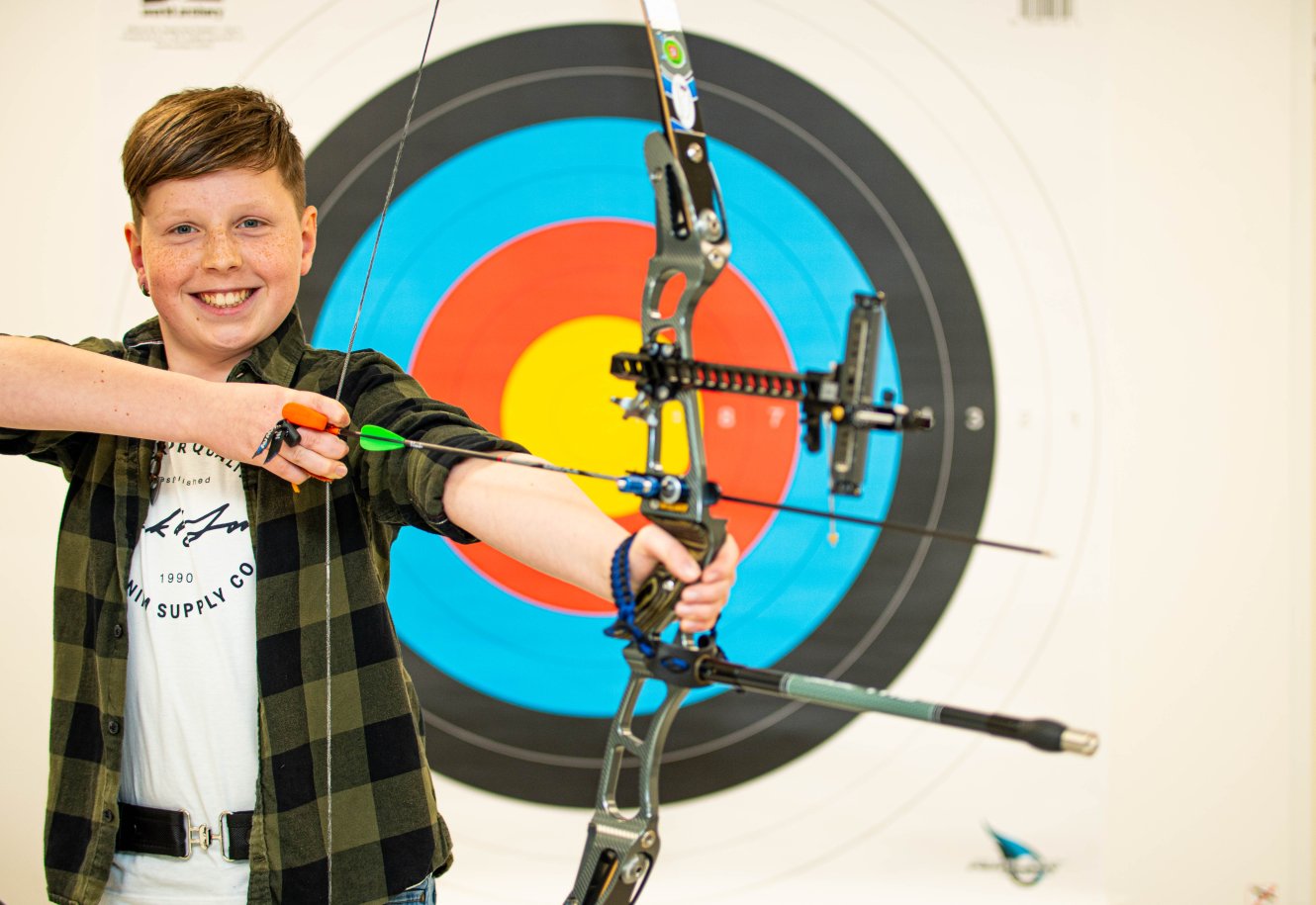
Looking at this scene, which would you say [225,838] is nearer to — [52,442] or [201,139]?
[52,442]

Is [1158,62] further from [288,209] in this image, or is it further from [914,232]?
[288,209]

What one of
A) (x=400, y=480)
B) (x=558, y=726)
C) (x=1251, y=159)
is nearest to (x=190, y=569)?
(x=400, y=480)

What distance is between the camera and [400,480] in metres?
1.20

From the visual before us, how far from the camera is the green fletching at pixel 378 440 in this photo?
1.16m

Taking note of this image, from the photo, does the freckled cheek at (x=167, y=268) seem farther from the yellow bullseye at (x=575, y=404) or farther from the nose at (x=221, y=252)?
the yellow bullseye at (x=575, y=404)

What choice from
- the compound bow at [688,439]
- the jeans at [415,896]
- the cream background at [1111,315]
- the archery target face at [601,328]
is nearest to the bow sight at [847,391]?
the compound bow at [688,439]

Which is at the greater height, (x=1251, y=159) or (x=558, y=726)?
(x=1251, y=159)

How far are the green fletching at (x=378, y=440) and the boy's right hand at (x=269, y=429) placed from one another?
Result: 0.02m

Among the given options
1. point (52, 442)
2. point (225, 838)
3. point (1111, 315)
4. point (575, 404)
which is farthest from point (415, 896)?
point (1111, 315)

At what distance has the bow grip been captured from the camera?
42.6 inches

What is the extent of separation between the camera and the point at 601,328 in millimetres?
2521

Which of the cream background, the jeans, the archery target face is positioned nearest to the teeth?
the jeans

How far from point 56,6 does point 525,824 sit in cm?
198

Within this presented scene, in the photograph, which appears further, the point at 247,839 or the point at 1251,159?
the point at 1251,159
